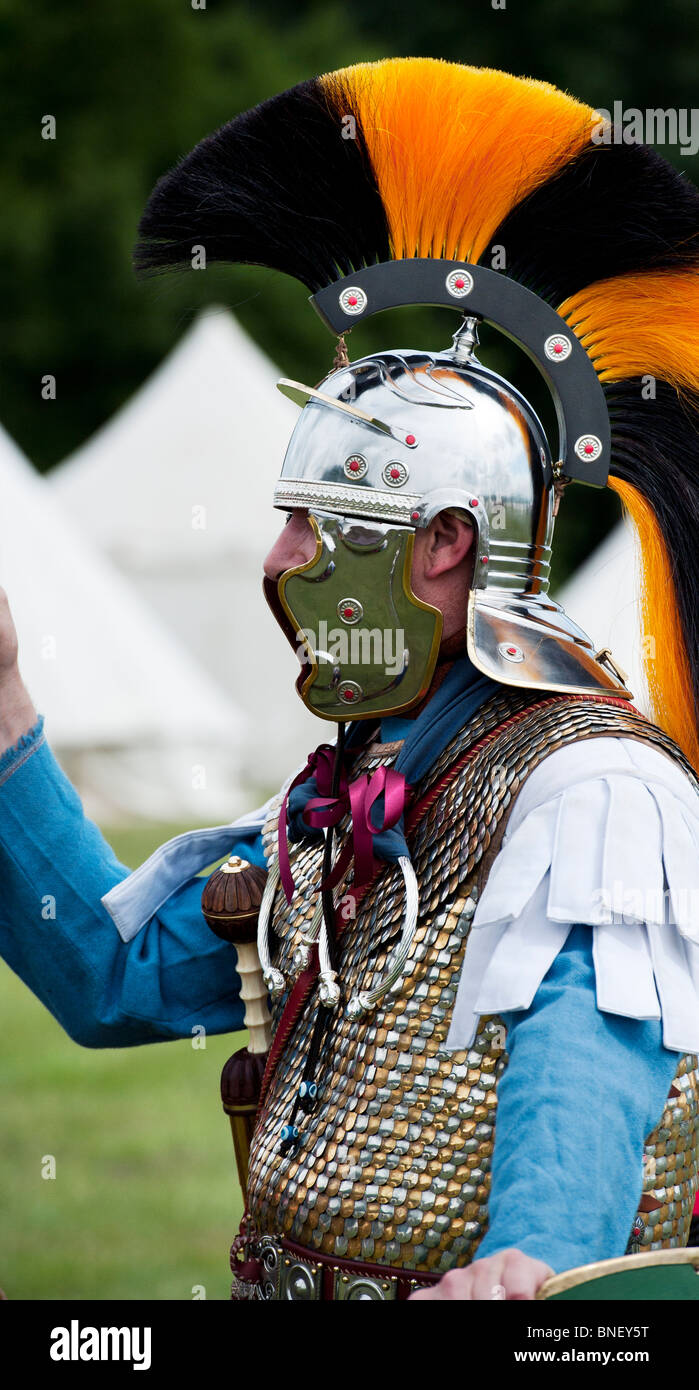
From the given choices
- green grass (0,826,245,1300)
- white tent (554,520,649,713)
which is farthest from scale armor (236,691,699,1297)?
green grass (0,826,245,1300)

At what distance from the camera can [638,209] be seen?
8.79 feet

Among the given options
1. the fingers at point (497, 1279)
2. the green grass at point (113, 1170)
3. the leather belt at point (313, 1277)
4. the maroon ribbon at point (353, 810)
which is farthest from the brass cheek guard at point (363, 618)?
the green grass at point (113, 1170)

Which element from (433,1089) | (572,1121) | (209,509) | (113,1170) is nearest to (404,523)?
(433,1089)

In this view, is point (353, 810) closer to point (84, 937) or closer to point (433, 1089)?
point (433, 1089)

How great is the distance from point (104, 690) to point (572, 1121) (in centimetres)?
1240

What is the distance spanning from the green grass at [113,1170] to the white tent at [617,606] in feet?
7.99

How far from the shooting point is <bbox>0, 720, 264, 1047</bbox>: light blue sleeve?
296 cm

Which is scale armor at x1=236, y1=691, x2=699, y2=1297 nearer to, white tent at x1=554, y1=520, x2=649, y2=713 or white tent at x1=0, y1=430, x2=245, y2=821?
white tent at x1=554, y1=520, x2=649, y2=713

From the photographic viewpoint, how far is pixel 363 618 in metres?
2.58

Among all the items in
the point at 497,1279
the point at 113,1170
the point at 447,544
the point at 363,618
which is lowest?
the point at 113,1170

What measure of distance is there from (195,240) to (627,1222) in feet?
5.75

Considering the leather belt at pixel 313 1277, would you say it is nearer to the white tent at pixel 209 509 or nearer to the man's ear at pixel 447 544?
the man's ear at pixel 447 544

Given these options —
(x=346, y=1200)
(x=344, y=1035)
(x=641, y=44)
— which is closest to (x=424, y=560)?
(x=344, y=1035)
